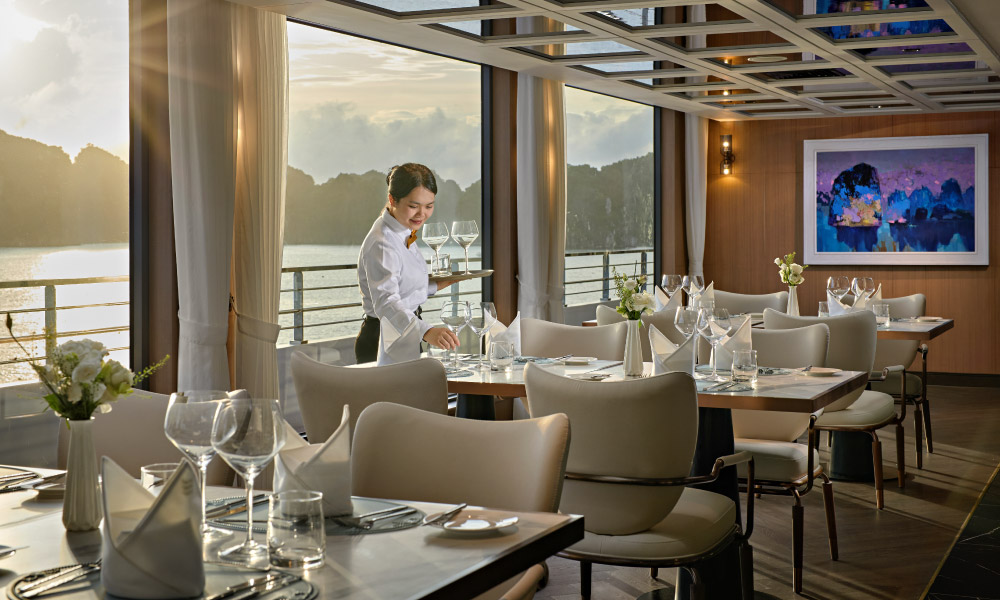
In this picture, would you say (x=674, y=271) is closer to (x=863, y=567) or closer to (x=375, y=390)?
(x=863, y=567)

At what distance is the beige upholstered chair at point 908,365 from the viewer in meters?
6.25

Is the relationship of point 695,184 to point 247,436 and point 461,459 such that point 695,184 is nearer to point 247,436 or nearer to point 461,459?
point 461,459

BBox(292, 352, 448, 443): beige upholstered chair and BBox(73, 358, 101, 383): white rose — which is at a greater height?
BBox(73, 358, 101, 383): white rose

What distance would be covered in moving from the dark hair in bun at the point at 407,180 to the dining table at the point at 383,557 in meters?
2.75

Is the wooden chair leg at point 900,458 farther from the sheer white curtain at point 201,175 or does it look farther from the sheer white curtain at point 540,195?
the sheer white curtain at point 201,175

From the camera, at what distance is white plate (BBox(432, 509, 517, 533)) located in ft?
5.92

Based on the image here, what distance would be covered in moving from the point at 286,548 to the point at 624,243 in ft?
30.1

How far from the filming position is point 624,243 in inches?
418

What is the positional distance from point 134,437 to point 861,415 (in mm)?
3671

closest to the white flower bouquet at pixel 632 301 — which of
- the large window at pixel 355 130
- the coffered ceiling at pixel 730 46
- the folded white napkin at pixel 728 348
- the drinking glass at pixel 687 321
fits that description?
the drinking glass at pixel 687 321

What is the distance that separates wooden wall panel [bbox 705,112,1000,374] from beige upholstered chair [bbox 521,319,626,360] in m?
6.17

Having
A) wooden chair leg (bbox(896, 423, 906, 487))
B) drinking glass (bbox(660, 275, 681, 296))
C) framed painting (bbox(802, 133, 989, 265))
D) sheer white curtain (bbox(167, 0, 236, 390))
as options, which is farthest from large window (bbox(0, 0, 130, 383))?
framed painting (bbox(802, 133, 989, 265))

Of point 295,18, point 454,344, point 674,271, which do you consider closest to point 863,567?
point 454,344

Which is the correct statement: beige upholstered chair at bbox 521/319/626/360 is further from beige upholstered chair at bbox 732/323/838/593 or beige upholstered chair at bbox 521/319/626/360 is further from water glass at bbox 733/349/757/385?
water glass at bbox 733/349/757/385
